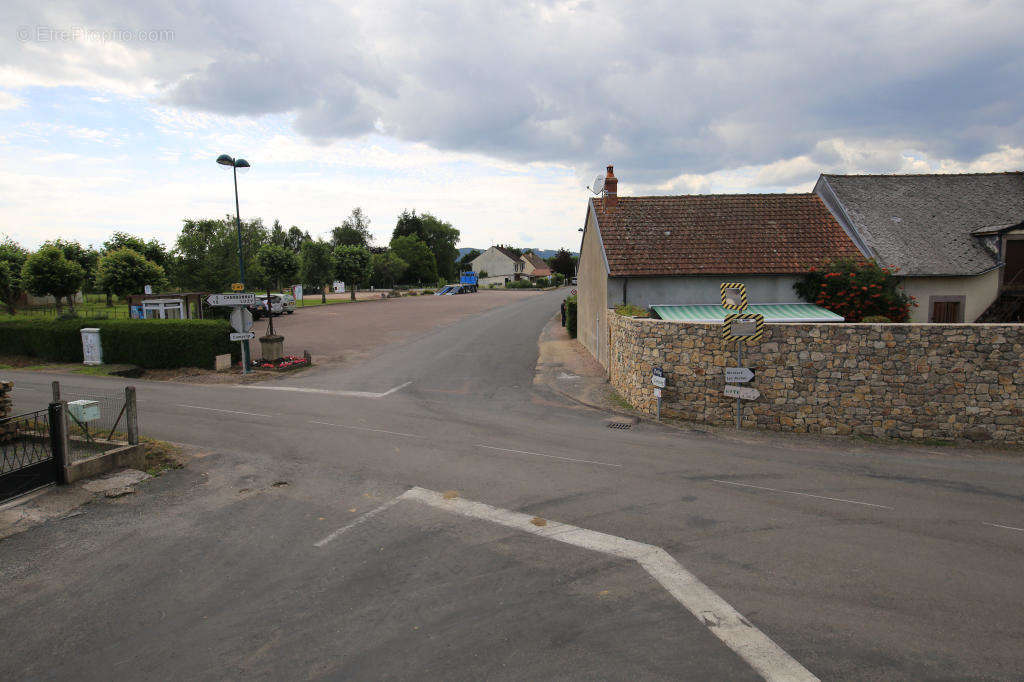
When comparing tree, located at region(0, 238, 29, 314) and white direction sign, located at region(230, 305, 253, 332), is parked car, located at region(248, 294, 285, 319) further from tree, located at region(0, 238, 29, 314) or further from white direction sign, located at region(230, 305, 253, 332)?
white direction sign, located at region(230, 305, 253, 332)

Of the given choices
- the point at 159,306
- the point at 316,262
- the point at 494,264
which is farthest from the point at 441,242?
the point at 159,306

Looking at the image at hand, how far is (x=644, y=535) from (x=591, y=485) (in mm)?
1905

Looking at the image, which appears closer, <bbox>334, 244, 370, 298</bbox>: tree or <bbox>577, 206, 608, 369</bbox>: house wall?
<bbox>577, 206, 608, 369</bbox>: house wall

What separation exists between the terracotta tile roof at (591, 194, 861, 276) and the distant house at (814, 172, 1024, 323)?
128 cm

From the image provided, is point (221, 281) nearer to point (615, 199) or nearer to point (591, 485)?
point (615, 199)

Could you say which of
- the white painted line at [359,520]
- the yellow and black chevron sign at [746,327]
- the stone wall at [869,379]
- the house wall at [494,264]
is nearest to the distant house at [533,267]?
the house wall at [494,264]

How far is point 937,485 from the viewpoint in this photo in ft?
30.3

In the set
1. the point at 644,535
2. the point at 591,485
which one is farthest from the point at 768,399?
the point at 644,535

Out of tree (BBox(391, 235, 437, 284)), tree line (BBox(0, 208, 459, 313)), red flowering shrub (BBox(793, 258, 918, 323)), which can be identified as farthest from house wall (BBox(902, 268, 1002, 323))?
tree (BBox(391, 235, 437, 284))

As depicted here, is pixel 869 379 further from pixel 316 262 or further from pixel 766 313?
pixel 316 262

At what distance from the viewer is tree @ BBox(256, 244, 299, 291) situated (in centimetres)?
4888

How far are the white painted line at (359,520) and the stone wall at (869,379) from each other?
26.7 feet

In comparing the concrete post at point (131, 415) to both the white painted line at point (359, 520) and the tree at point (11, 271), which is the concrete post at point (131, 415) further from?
the tree at point (11, 271)

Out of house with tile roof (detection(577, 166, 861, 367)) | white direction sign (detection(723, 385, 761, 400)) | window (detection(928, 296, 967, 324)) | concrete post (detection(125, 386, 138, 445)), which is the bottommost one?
white direction sign (detection(723, 385, 761, 400))
